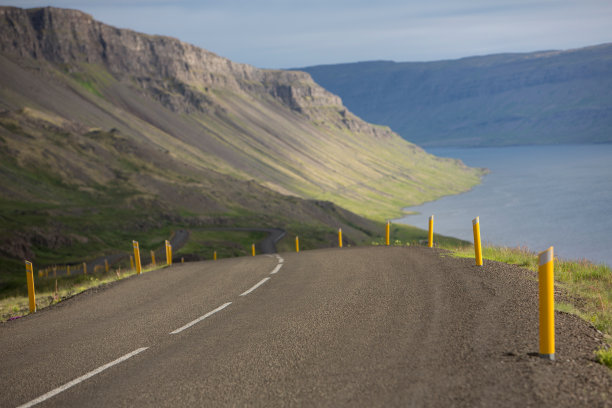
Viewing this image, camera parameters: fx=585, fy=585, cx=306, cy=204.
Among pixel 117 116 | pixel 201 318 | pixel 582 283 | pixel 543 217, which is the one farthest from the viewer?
pixel 117 116

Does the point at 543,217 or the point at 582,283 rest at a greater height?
the point at 582,283

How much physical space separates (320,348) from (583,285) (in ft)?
20.4

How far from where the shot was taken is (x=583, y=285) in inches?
438

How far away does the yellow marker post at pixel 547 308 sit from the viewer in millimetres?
6406

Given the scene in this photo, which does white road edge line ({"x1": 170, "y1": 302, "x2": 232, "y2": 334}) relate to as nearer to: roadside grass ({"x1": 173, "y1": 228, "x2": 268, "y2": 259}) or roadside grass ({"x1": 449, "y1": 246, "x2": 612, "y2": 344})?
roadside grass ({"x1": 449, "y1": 246, "x2": 612, "y2": 344})

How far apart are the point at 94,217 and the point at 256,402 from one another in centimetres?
7869

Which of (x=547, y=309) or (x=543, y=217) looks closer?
(x=547, y=309)

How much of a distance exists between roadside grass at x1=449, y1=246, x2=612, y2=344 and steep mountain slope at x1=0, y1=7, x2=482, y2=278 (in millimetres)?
56824

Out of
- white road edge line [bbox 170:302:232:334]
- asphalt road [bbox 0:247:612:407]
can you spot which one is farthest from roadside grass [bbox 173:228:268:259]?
asphalt road [bbox 0:247:612:407]

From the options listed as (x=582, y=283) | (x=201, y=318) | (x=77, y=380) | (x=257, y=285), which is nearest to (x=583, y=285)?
(x=582, y=283)

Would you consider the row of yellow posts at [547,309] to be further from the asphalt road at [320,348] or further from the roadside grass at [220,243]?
the roadside grass at [220,243]

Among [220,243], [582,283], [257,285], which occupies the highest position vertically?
[582,283]

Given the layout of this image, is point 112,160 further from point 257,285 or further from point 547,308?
point 547,308

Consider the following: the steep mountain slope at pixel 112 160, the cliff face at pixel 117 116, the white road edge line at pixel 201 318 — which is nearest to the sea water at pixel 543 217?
the steep mountain slope at pixel 112 160
